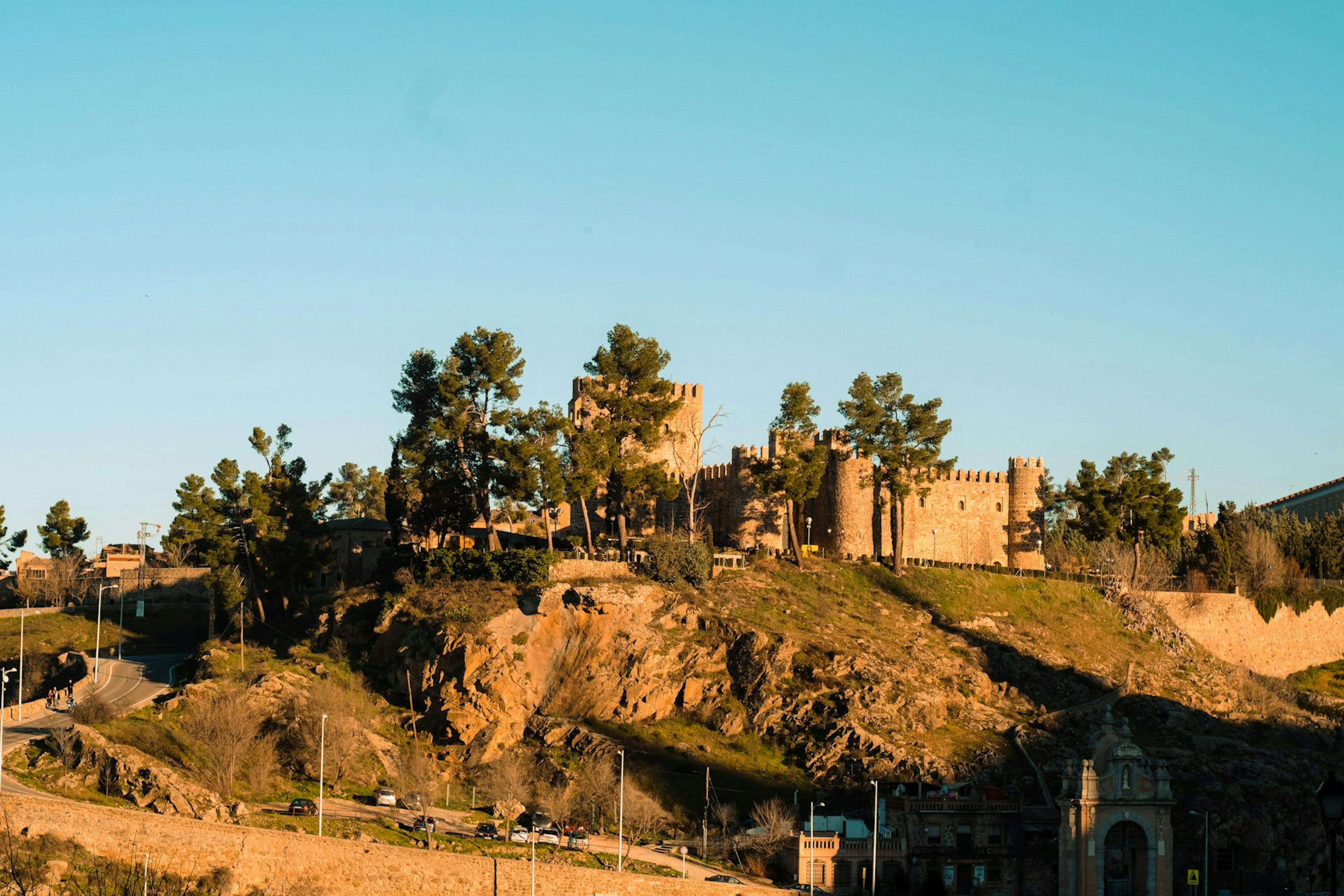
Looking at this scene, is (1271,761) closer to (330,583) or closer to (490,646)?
(490,646)

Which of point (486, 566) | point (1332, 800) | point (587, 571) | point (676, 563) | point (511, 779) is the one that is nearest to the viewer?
point (1332, 800)

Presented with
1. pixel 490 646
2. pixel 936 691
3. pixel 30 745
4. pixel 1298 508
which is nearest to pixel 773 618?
pixel 936 691

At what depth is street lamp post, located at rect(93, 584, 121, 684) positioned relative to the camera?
72438 mm

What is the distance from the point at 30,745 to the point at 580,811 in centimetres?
2028

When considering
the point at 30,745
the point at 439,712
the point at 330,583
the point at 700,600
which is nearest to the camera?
the point at 30,745

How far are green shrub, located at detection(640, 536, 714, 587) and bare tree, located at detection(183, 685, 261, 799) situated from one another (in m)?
19.6

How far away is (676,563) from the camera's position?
7350 cm

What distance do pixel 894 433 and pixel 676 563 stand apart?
17205 millimetres

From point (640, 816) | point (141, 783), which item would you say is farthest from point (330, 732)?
point (640, 816)

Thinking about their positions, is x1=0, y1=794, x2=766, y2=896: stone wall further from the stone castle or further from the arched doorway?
the stone castle

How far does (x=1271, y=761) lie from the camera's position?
65688mm

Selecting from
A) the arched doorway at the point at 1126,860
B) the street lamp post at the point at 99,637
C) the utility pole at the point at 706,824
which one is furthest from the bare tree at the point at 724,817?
the street lamp post at the point at 99,637

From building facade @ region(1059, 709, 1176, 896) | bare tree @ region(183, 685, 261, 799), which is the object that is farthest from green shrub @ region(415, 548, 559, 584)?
building facade @ region(1059, 709, 1176, 896)

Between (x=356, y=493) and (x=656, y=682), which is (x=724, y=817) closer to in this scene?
(x=656, y=682)
